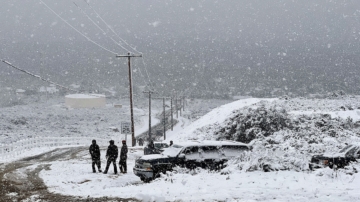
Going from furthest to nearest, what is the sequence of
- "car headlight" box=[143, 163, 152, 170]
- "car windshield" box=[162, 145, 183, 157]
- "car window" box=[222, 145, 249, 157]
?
"car window" box=[222, 145, 249, 157], "car windshield" box=[162, 145, 183, 157], "car headlight" box=[143, 163, 152, 170]

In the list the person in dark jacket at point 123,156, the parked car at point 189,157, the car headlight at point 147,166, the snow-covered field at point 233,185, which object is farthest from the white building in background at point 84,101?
the car headlight at point 147,166

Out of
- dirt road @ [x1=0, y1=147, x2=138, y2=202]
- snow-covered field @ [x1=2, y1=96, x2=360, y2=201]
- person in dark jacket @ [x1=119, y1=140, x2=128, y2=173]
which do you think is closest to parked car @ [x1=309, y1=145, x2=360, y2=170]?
snow-covered field @ [x1=2, y1=96, x2=360, y2=201]

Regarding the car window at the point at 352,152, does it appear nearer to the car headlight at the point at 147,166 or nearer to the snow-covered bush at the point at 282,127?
the car headlight at the point at 147,166

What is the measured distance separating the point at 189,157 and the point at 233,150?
80.1 inches

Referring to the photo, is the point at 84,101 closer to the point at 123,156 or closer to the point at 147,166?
the point at 123,156

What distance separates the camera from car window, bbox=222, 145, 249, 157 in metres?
15.3

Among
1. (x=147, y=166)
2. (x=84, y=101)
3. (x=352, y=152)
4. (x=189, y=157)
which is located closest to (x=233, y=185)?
(x=189, y=157)

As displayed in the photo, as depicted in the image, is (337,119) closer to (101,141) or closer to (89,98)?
(101,141)

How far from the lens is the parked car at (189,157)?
14.3 metres

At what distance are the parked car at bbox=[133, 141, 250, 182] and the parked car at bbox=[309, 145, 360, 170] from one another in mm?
2912

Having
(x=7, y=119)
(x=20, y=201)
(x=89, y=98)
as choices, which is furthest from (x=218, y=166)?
(x=89, y=98)

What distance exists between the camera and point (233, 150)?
15.5 metres

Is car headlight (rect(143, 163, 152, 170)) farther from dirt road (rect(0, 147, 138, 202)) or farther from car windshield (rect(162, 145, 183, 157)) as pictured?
dirt road (rect(0, 147, 138, 202))

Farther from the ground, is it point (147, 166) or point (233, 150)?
point (233, 150)
